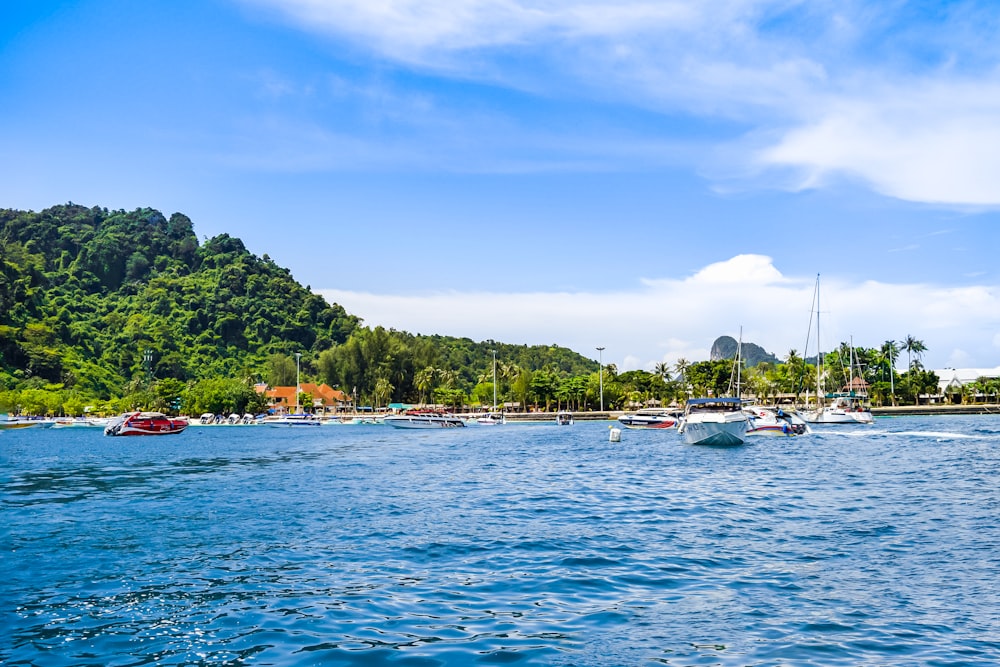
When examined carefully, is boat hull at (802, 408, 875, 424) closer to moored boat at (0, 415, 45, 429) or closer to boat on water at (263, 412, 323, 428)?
boat on water at (263, 412, 323, 428)

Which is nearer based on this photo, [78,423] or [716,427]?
[716,427]

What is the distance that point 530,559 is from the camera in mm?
16828

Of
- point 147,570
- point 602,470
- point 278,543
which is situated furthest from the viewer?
point 602,470

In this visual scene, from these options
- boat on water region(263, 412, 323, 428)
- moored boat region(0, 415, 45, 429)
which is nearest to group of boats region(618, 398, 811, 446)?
boat on water region(263, 412, 323, 428)

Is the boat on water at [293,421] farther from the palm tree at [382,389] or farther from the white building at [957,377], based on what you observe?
the white building at [957,377]

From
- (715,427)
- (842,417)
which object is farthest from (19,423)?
(842,417)

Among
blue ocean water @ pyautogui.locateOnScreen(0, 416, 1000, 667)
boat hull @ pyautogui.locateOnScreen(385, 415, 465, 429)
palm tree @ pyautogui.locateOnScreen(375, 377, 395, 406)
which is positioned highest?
palm tree @ pyautogui.locateOnScreen(375, 377, 395, 406)

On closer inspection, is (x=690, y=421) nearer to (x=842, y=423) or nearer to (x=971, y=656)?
(x=971, y=656)

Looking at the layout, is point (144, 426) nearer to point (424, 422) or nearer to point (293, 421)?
point (293, 421)

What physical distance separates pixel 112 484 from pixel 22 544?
18750 millimetres

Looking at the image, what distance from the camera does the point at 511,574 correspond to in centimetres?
1531

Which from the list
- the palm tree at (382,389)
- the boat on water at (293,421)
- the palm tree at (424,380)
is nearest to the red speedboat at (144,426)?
the boat on water at (293,421)

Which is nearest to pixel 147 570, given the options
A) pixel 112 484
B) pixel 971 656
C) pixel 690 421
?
pixel 971 656

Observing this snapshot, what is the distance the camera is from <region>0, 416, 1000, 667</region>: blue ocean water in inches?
420
